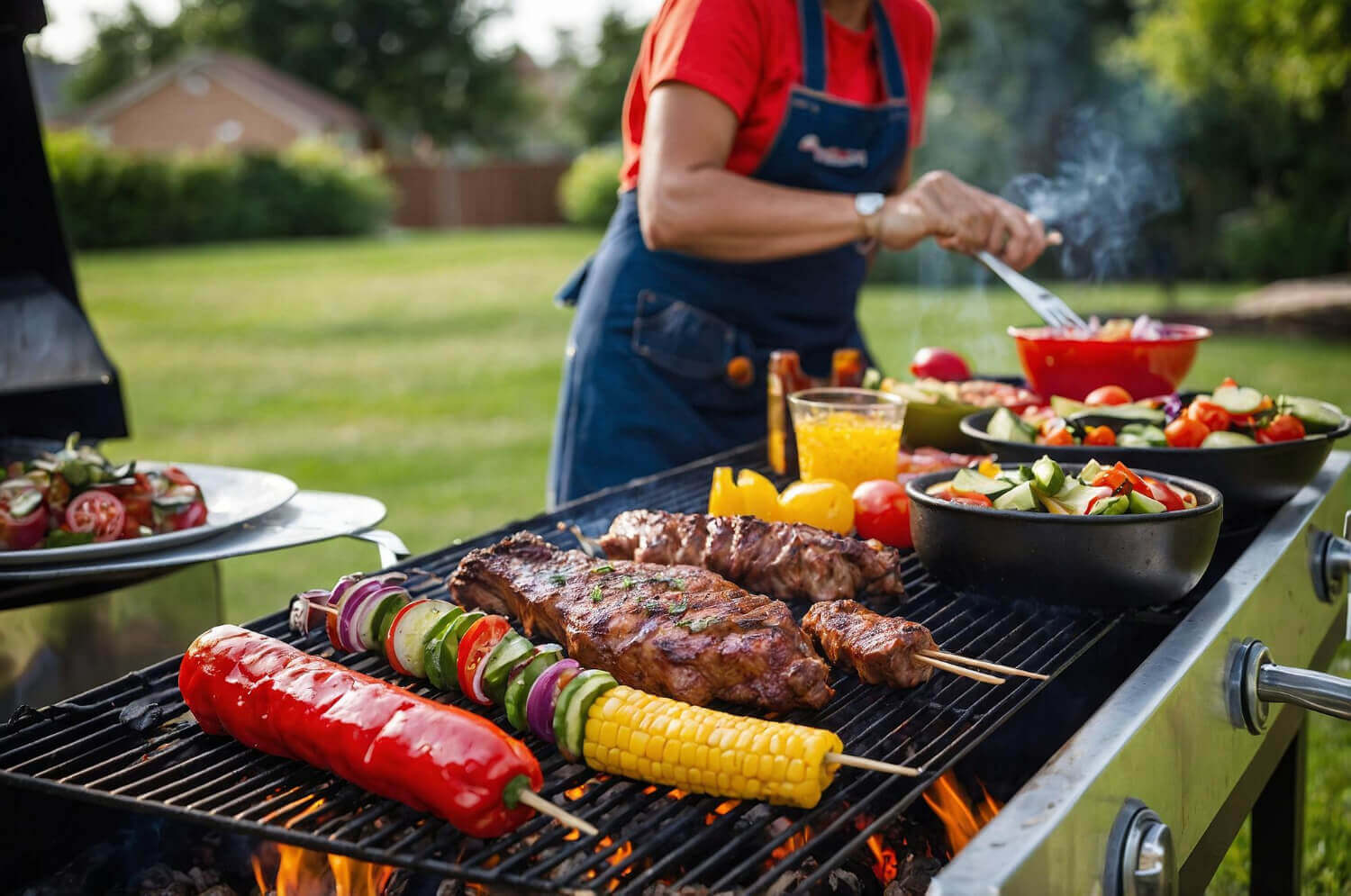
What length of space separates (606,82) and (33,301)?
57.3m

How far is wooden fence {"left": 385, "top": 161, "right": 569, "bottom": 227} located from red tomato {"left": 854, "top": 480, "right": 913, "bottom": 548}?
43.7m

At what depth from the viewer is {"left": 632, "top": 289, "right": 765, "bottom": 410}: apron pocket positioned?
3.72 metres

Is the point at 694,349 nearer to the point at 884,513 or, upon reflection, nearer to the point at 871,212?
the point at 871,212

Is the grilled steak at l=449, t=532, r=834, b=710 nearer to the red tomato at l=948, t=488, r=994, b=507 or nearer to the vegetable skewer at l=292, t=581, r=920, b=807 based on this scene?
the vegetable skewer at l=292, t=581, r=920, b=807

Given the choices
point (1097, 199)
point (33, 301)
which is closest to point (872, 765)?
point (33, 301)

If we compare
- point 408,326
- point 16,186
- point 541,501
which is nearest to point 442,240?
point 408,326

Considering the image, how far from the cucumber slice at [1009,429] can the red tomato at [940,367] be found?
1027 mm

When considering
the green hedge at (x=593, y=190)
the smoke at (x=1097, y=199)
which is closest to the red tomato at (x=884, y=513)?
the smoke at (x=1097, y=199)

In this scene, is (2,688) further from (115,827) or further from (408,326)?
(408,326)

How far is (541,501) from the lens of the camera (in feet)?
30.4

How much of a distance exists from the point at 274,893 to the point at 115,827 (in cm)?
35

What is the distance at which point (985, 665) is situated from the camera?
1806mm

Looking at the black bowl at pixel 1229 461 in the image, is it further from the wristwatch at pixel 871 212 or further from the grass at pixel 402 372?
the grass at pixel 402 372

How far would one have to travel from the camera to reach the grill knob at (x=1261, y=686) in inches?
72.6
